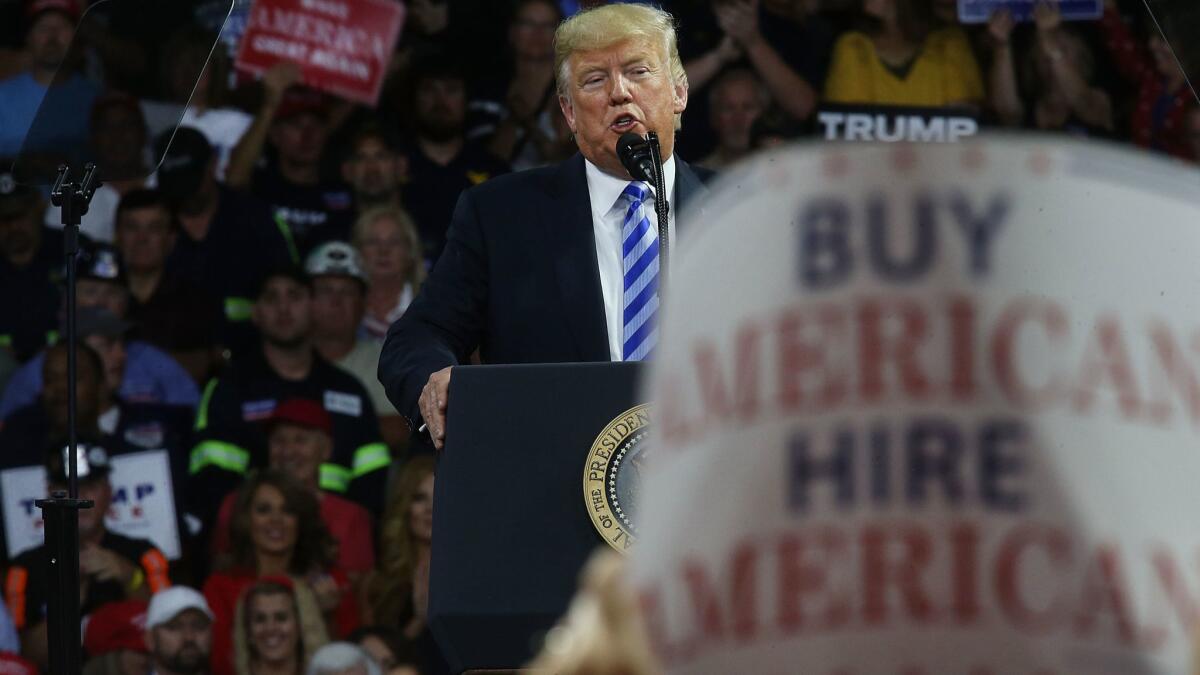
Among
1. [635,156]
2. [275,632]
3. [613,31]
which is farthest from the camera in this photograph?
[275,632]

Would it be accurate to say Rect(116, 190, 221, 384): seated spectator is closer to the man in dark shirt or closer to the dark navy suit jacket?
the man in dark shirt

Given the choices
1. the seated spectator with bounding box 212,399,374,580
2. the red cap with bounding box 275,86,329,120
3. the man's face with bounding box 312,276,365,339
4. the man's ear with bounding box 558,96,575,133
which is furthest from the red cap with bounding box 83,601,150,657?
the man's ear with bounding box 558,96,575,133

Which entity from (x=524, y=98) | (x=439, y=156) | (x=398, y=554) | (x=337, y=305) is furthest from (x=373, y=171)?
(x=398, y=554)

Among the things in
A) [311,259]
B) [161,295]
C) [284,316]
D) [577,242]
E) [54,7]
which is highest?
[54,7]

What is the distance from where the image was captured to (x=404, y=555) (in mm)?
6598

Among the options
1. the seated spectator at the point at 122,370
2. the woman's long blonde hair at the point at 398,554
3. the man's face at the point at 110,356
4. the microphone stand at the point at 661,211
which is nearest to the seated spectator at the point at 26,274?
the seated spectator at the point at 122,370

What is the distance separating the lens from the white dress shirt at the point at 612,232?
11.6 ft

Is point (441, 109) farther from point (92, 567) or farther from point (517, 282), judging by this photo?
point (517, 282)

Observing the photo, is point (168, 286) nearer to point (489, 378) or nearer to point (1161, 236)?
point (489, 378)

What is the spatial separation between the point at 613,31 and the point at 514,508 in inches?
45.9

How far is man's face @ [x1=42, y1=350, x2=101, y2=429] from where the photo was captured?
6762 mm

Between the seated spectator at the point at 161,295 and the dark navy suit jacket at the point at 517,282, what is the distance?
347 centimetres

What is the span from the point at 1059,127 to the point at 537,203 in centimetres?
416

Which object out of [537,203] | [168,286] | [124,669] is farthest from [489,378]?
[168,286]
